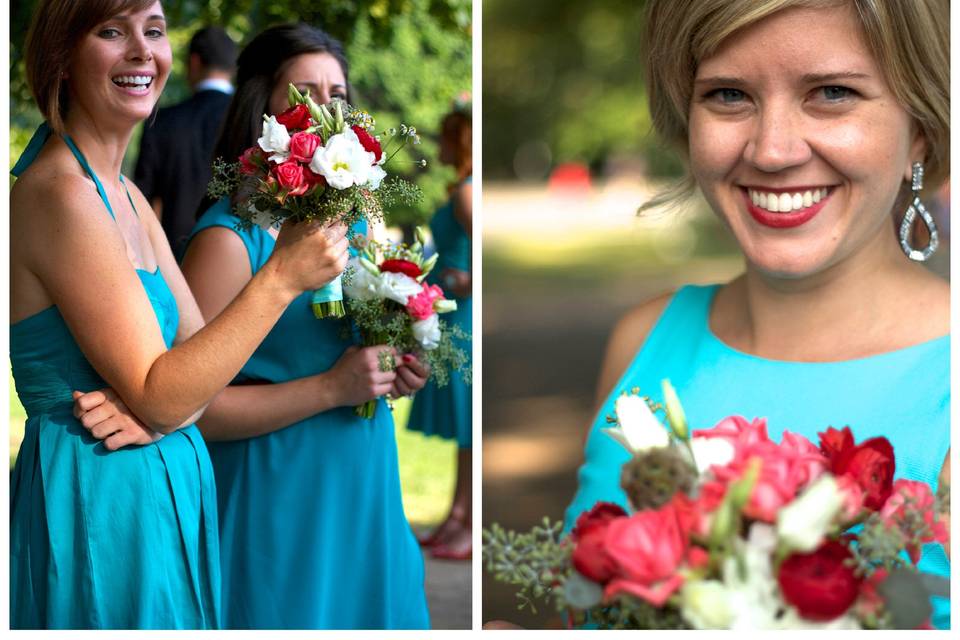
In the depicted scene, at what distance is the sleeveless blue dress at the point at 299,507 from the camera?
2.91 m

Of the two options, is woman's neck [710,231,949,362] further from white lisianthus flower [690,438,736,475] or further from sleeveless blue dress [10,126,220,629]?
sleeveless blue dress [10,126,220,629]

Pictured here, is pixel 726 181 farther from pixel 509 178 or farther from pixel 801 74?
pixel 509 178

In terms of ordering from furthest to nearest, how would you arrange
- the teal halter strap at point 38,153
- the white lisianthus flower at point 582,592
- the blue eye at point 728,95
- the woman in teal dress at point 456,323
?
the woman in teal dress at point 456,323 → the teal halter strap at point 38,153 → the blue eye at point 728,95 → the white lisianthus flower at point 582,592

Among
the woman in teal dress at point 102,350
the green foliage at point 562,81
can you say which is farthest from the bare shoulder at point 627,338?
the green foliage at point 562,81

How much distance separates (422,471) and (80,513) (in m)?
5.32

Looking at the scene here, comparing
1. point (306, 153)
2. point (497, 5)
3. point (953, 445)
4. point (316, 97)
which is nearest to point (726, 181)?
point (953, 445)

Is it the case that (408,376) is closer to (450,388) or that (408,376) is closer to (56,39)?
(56,39)

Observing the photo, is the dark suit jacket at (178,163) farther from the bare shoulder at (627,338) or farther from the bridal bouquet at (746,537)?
the bridal bouquet at (746,537)

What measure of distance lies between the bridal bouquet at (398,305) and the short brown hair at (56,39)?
2.57 ft

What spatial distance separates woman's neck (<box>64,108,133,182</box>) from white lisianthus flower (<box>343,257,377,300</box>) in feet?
2.17

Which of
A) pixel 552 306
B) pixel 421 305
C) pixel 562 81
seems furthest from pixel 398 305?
pixel 552 306

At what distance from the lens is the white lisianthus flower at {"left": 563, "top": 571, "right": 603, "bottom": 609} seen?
1.42 m

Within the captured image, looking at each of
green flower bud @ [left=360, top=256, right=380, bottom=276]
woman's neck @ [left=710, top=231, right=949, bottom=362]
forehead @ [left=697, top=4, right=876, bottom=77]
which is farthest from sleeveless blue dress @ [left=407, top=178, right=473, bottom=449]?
forehead @ [left=697, top=4, right=876, bottom=77]

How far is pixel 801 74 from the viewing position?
182cm
